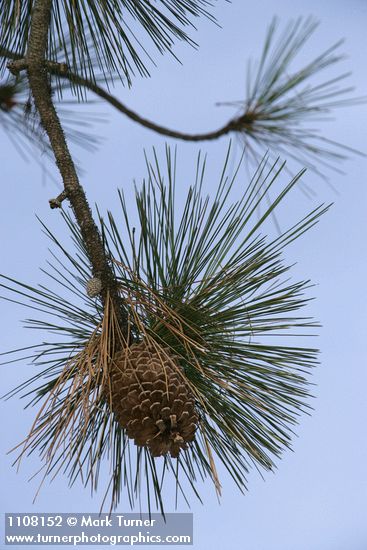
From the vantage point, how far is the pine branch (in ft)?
4.10

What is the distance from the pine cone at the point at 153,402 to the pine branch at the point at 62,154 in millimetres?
119

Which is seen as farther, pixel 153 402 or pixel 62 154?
pixel 62 154

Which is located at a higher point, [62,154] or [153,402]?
[62,154]

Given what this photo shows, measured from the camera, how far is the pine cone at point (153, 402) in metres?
1.16

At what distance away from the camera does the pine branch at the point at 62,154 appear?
125 cm

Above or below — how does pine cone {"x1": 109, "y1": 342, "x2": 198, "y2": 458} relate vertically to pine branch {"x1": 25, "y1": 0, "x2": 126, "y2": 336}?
below

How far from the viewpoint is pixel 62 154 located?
49.7 inches

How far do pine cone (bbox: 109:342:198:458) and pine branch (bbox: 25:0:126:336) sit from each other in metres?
0.12

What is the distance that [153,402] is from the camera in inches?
45.7

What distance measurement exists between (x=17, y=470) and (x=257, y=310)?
40cm

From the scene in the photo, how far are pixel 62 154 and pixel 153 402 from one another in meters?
0.35

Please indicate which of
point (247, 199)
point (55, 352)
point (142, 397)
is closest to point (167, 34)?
point (247, 199)

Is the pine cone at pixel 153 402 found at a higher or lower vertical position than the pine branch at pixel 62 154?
lower

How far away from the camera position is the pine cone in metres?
1.16
